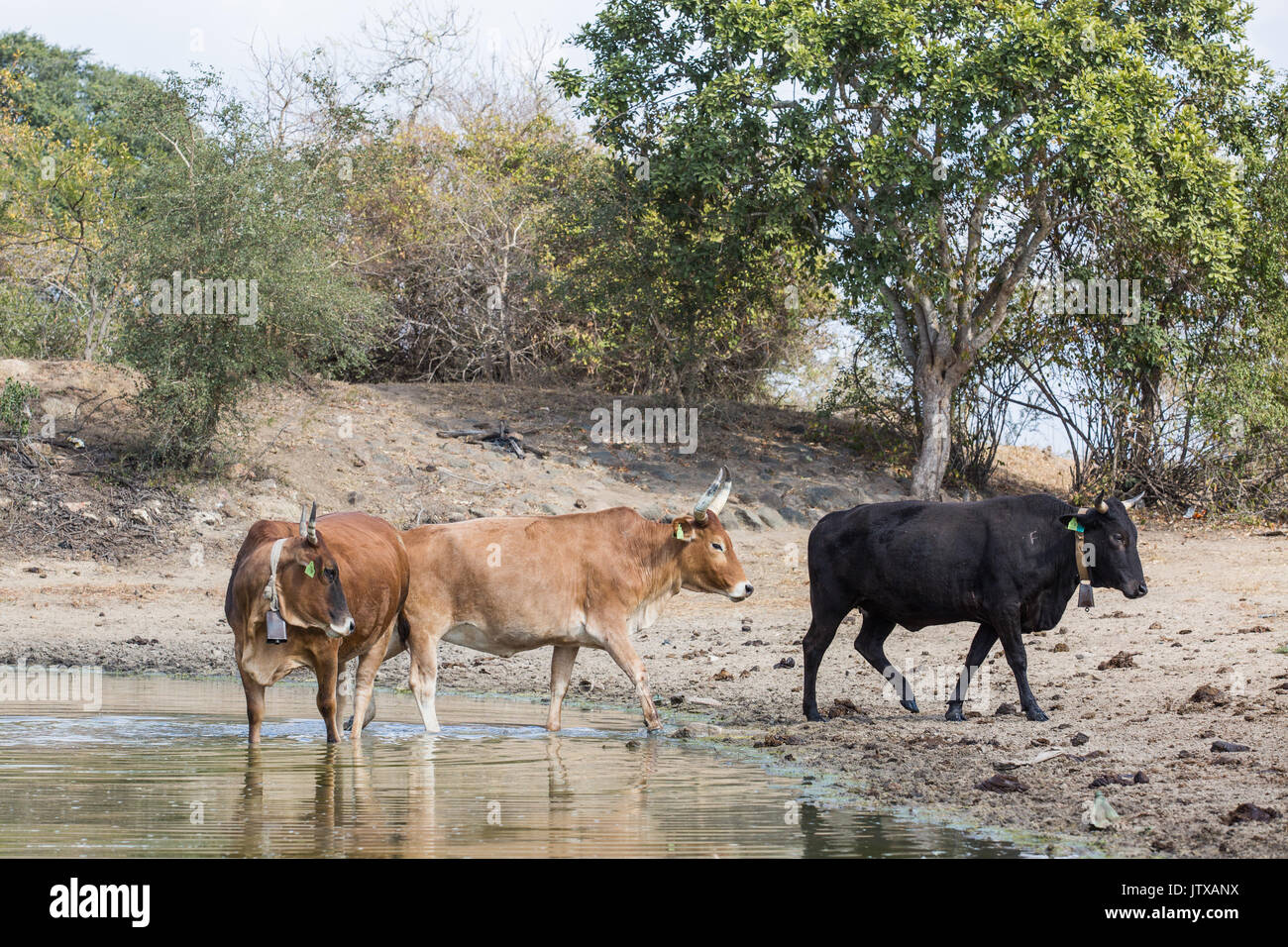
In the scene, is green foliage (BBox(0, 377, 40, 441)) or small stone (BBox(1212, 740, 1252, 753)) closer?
small stone (BBox(1212, 740, 1252, 753))

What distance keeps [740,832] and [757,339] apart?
19808mm

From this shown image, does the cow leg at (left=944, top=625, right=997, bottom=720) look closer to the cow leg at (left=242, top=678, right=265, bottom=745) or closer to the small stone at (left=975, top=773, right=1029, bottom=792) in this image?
the small stone at (left=975, top=773, right=1029, bottom=792)

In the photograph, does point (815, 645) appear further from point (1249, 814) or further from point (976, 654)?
point (1249, 814)

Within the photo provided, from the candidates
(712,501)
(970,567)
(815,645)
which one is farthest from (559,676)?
(970,567)

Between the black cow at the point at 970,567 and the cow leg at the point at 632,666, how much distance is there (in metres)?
1.24

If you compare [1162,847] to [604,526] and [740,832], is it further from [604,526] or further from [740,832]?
[604,526]

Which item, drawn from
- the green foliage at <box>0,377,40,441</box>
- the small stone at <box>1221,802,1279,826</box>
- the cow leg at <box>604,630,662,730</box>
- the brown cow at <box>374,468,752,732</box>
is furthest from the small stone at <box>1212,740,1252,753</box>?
the green foliage at <box>0,377,40,441</box>

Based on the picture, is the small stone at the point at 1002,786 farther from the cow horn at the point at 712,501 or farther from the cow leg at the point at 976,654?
the cow horn at the point at 712,501

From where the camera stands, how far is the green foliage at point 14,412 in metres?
18.5

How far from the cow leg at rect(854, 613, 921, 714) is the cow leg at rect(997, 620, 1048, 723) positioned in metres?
0.92

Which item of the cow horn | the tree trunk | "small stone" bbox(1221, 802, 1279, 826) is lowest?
"small stone" bbox(1221, 802, 1279, 826)

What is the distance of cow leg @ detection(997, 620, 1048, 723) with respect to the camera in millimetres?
9469

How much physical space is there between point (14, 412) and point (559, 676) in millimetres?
11699
